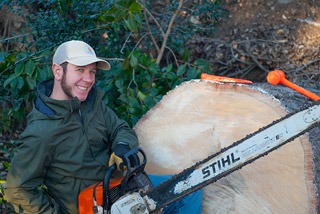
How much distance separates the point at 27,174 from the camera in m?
1.90

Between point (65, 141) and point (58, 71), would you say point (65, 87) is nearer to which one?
point (58, 71)

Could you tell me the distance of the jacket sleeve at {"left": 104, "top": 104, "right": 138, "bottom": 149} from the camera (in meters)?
2.29

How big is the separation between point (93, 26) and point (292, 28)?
95.1 inches

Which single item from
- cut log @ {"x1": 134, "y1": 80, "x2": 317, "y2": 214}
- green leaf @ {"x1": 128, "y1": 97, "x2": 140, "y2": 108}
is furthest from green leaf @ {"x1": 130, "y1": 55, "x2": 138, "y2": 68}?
cut log @ {"x1": 134, "y1": 80, "x2": 317, "y2": 214}

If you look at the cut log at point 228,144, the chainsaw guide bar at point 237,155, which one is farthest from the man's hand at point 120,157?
the cut log at point 228,144

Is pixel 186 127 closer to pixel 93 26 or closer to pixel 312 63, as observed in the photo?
pixel 93 26

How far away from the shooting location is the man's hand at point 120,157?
2.00m

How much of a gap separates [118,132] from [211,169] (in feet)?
2.49

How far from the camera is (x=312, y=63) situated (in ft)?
13.4

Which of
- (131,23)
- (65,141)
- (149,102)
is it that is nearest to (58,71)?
(65,141)

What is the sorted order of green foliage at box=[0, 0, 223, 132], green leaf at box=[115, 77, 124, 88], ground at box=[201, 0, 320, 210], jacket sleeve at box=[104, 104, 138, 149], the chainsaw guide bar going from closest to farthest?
1. the chainsaw guide bar
2. jacket sleeve at box=[104, 104, 138, 149]
3. green foliage at box=[0, 0, 223, 132]
4. green leaf at box=[115, 77, 124, 88]
5. ground at box=[201, 0, 320, 210]

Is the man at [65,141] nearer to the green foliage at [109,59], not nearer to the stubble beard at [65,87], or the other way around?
the stubble beard at [65,87]

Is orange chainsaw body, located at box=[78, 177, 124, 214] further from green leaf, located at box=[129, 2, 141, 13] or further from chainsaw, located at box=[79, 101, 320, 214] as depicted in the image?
green leaf, located at box=[129, 2, 141, 13]

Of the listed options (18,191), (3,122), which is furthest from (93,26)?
(18,191)
